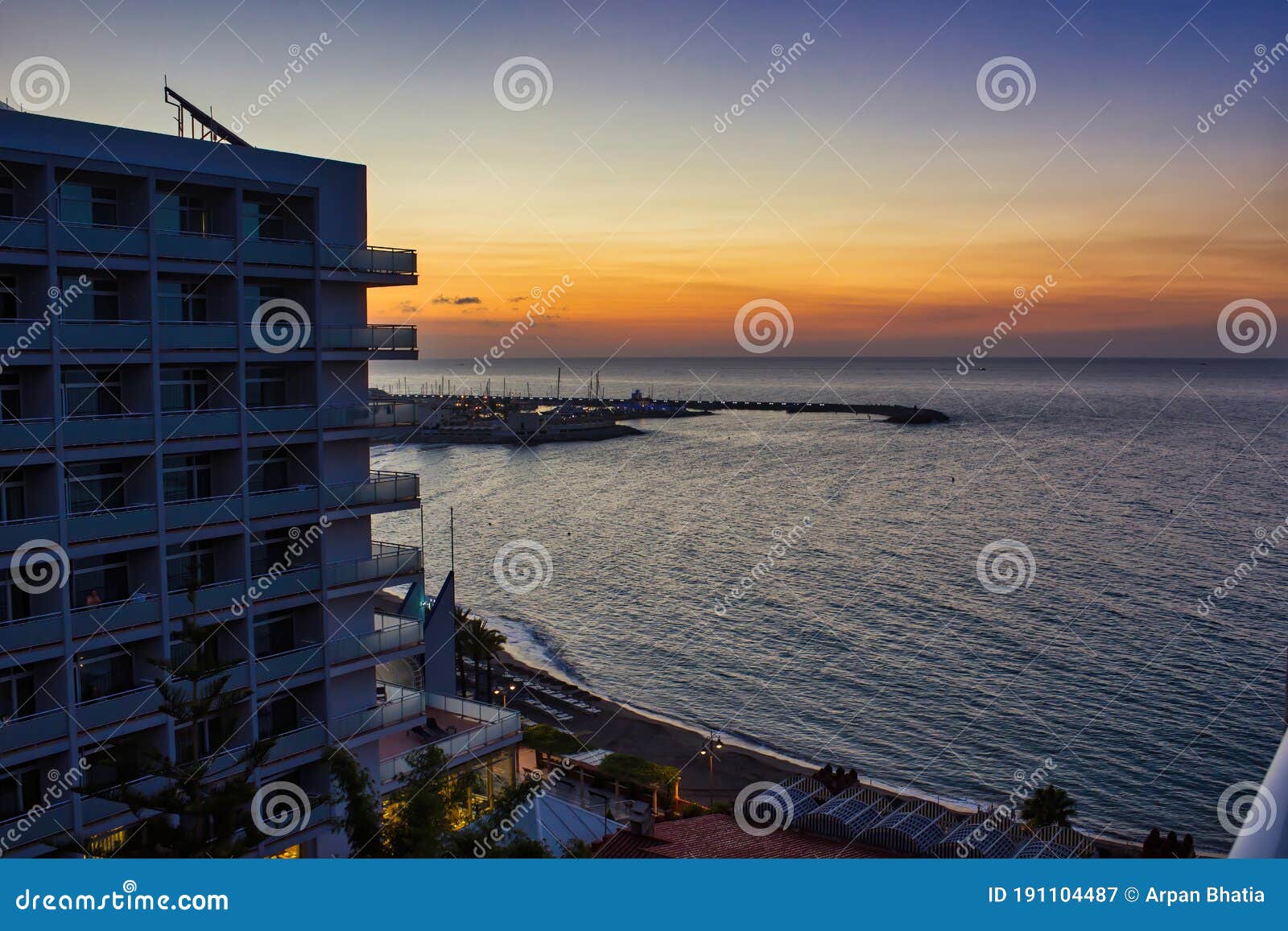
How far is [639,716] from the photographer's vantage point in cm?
2639

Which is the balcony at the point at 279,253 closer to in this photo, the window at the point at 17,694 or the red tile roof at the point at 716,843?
the window at the point at 17,694

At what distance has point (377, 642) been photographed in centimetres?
1453

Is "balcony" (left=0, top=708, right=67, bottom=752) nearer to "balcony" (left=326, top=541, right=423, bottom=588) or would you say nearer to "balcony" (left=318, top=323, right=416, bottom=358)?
"balcony" (left=326, top=541, right=423, bottom=588)

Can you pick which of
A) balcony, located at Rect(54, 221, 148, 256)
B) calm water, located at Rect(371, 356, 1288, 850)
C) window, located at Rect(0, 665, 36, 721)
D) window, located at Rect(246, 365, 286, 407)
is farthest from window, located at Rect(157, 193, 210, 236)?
calm water, located at Rect(371, 356, 1288, 850)

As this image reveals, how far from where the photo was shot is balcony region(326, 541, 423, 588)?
1427cm

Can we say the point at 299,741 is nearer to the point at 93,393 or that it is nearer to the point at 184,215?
the point at 93,393

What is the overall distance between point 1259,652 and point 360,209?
1151 inches

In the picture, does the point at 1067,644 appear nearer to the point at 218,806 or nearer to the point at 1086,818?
the point at 1086,818

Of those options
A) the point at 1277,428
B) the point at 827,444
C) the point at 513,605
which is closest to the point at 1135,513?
the point at 513,605

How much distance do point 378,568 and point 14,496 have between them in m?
4.75

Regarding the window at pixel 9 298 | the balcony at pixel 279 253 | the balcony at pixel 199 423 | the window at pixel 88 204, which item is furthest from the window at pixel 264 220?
the window at pixel 9 298

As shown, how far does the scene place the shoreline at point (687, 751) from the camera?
21156 mm

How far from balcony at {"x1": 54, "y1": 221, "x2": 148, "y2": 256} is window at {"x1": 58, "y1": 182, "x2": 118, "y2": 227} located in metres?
0.14

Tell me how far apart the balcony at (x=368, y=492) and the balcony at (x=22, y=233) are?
4701 millimetres
